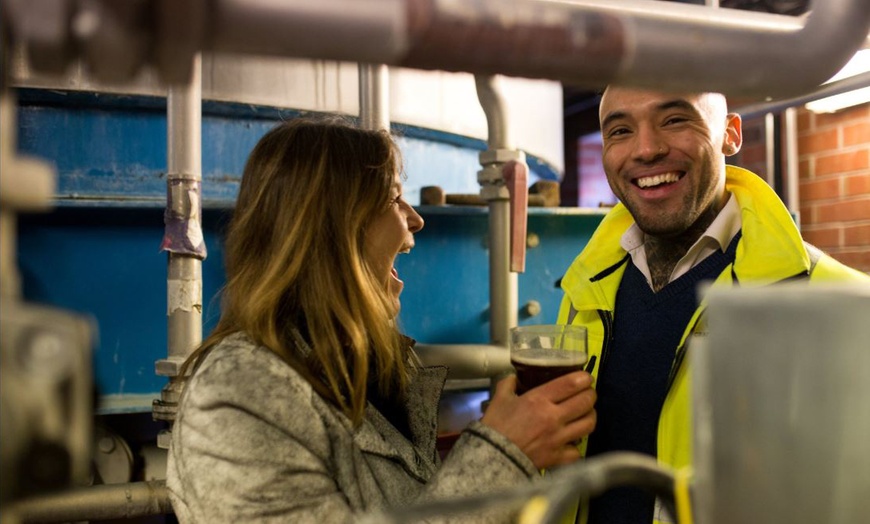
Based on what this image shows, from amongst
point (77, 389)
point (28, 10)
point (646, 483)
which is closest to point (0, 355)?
point (77, 389)

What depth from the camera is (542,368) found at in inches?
44.6

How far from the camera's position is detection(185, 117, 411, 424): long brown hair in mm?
1079

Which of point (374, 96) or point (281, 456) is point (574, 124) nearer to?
point (374, 96)

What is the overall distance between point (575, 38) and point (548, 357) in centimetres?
75

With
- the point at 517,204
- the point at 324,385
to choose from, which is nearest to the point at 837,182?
the point at 517,204

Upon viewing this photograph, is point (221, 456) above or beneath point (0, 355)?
beneath

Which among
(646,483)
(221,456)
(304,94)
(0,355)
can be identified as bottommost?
(221,456)

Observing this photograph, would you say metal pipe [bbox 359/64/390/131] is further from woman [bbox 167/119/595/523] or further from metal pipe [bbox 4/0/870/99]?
metal pipe [bbox 4/0/870/99]

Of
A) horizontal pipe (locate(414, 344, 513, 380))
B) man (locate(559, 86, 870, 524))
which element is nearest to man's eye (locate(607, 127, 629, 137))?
man (locate(559, 86, 870, 524))

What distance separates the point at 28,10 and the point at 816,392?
513 mm

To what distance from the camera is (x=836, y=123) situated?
3.40m

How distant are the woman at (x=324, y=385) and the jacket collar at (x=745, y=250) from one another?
512 mm

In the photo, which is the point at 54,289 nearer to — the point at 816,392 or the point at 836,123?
the point at 816,392

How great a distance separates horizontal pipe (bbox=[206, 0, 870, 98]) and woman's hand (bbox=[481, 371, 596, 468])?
0.61 meters
